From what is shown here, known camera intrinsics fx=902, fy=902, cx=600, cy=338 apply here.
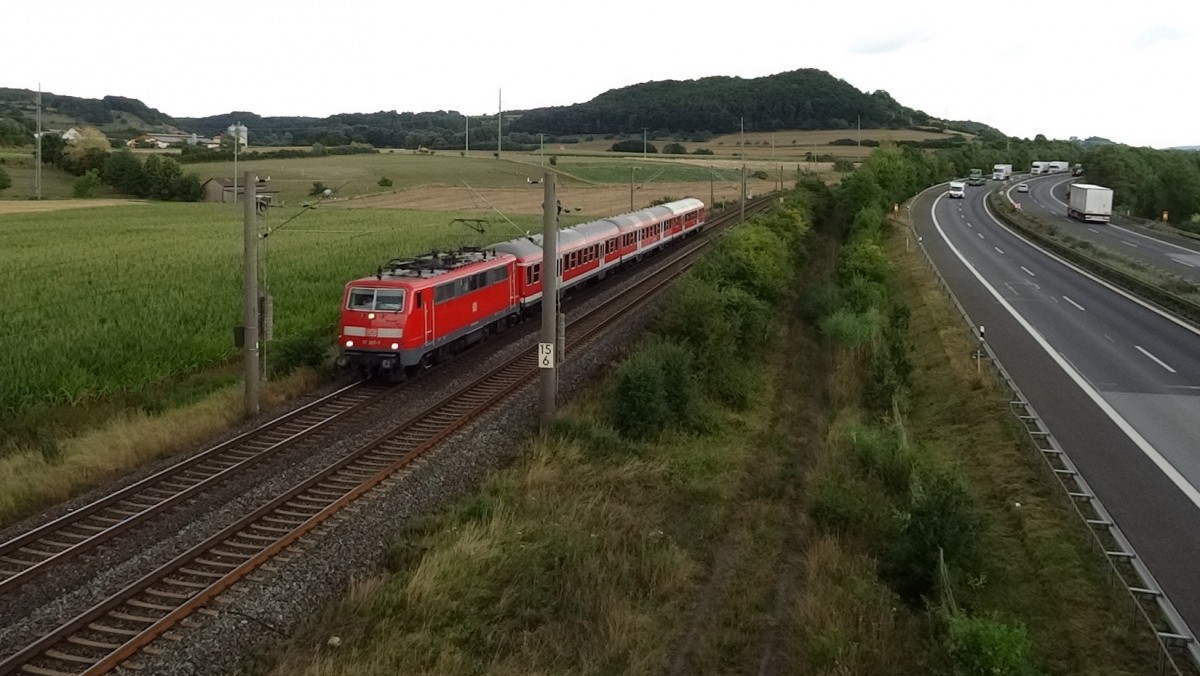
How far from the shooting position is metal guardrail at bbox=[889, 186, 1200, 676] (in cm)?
980

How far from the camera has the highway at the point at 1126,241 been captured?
42.5m

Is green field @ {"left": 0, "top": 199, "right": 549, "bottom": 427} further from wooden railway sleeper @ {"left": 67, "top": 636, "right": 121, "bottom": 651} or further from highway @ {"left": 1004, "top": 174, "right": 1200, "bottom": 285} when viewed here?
highway @ {"left": 1004, "top": 174, "right": 1200, "bottom": 285}

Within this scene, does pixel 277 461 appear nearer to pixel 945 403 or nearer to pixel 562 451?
pixel 562 451

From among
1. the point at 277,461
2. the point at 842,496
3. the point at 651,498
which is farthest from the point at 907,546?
the point at 277,461

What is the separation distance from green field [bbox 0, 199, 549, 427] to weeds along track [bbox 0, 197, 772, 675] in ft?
16.1

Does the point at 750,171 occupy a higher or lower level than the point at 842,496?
higher

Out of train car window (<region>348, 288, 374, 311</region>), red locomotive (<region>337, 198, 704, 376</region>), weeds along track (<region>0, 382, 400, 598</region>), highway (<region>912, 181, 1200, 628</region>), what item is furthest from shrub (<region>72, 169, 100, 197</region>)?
highway (<region>912, 181, 1200, 628</region>)

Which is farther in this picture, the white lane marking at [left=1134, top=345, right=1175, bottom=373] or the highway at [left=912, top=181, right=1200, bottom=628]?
the white lane marking at [left=1134, top=345, right=1175, bottom=373]

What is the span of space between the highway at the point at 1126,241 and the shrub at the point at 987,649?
34.5 m

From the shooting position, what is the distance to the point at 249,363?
2008cm

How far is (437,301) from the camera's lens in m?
23.7

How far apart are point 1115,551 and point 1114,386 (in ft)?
34.8

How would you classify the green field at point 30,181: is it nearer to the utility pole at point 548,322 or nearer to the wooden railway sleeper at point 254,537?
the utility pole at point 548,322

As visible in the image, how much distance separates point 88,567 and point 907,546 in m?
11.7
